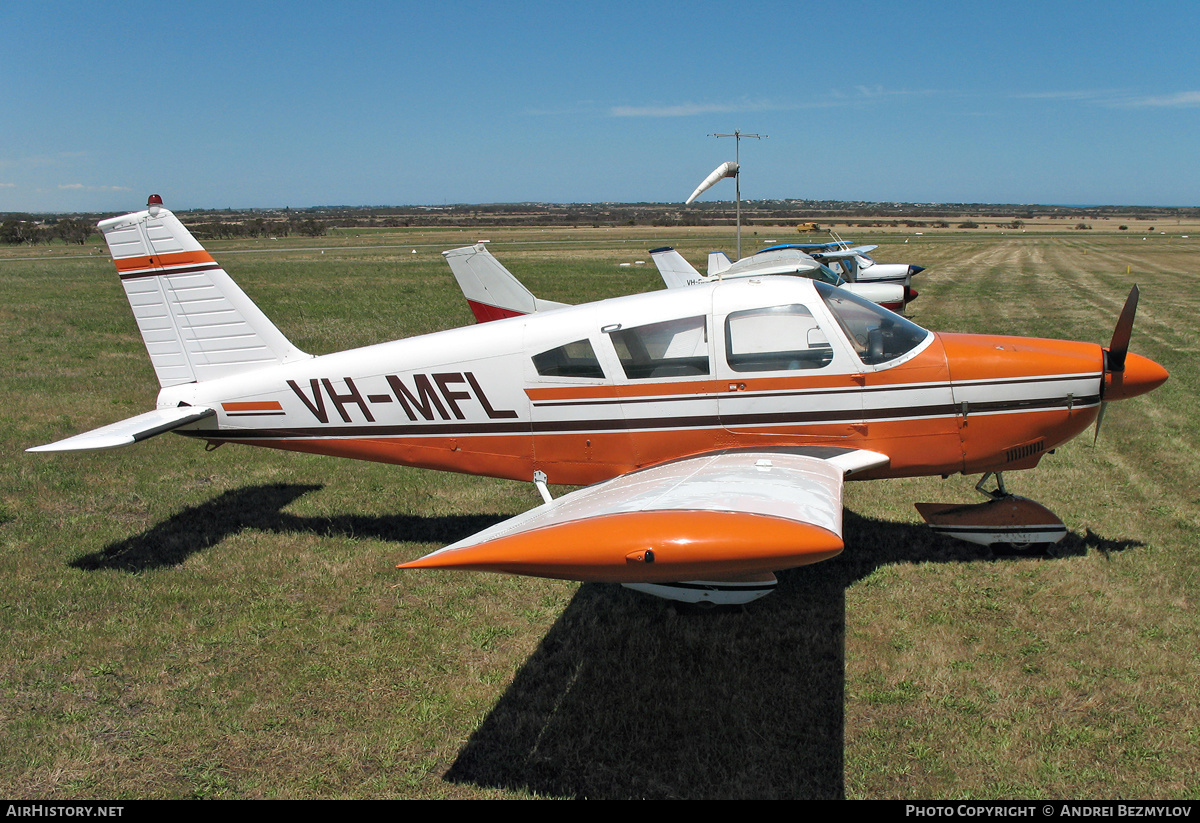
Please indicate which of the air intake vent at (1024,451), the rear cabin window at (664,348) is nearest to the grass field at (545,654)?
the air intake vent at (1024,451)

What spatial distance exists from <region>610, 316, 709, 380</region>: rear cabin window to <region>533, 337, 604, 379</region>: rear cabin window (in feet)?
0.67

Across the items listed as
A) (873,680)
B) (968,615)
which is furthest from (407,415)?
(968,615)

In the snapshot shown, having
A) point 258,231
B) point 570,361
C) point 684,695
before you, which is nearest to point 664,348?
point 570,361

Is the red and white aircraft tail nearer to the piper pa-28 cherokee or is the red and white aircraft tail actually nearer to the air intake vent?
the piper pa-28 cherokee

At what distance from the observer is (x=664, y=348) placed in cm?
562

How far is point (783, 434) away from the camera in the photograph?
18.3 feet

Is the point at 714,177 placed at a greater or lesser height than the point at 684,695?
greater

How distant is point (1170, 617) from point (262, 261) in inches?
1941

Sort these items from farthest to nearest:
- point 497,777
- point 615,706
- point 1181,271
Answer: point 1181,271, point 615,706, point 497,777

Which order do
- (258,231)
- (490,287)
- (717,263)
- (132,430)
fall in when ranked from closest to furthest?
1. (132,430)
2. (490,287)
3. (717,263)
4. (258,231)

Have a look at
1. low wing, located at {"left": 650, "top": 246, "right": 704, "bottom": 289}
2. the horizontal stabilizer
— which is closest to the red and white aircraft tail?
the horizontal stabilizer

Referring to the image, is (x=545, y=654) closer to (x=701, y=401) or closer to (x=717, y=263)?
(x=701, y=401)

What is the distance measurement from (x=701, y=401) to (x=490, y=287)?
7.27m
